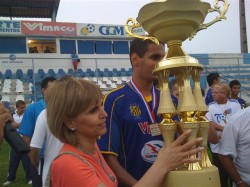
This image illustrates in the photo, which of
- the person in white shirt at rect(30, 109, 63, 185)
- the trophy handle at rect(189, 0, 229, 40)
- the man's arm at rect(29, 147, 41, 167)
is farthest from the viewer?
the man's arm at rect(29, 147, 41, 167)

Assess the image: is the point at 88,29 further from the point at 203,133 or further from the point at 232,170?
the point at 203,133

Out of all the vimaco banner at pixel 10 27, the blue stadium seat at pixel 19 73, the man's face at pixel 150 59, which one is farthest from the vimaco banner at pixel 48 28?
the man's face at pixel 150 59

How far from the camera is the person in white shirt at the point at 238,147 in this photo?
Result: 2.10 m

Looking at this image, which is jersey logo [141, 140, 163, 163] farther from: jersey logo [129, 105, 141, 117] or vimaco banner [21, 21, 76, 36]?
vimaco banner [21, 21, 76, 36]

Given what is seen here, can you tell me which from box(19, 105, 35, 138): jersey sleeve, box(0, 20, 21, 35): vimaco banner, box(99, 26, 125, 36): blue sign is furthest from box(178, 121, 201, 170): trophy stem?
box(99, 26, 125, 36): blue sign

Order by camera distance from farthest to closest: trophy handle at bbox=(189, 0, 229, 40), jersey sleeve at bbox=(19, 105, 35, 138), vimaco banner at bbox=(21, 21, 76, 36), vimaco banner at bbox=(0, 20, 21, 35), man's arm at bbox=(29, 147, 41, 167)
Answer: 1. vimaco banner at bbox=(21, 21, 76, 36)
2. vimaco banner at bbox=(0, 20, 21, 35)
3. jersey sleeve at bbox=(19, 105, 35, 138)
4. man's arm at bbox=(29, 147, 41, 167)
5. trophy handle at bbox=(189, 0, 229, 40)

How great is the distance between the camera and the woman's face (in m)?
1.33

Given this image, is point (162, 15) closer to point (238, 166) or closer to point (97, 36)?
point (238, 166)

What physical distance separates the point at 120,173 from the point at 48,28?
19943 millimetres

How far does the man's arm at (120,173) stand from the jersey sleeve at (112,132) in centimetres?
3

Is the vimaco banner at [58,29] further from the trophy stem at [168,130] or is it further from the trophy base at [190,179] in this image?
the trophy base at [190,179]

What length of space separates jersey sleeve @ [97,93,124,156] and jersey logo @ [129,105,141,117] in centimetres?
6

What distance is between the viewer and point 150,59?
5.74 ft

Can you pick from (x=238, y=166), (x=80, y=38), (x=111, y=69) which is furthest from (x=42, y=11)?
(x=238, y=166)
